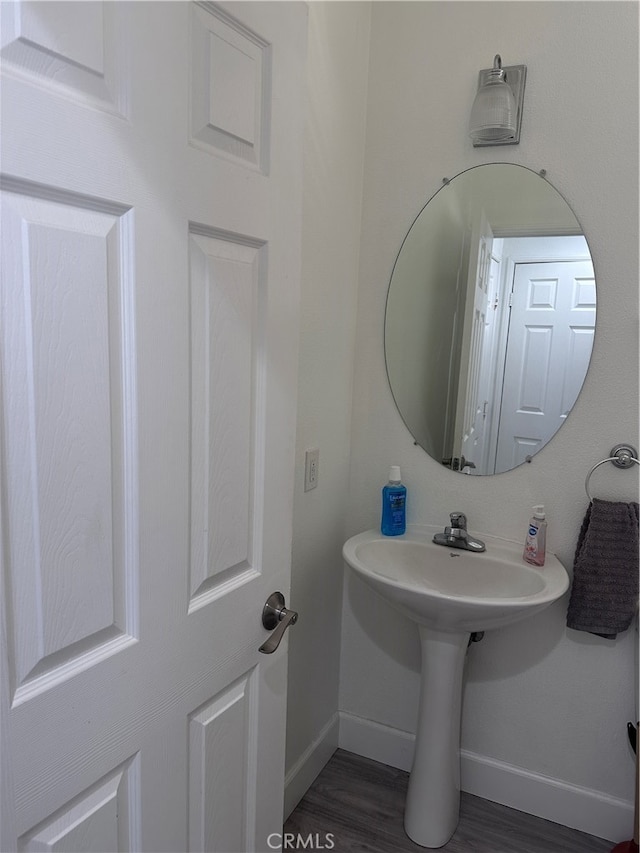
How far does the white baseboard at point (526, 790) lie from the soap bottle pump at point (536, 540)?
0.69 meters

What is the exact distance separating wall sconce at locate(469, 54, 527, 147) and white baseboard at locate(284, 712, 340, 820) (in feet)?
6.07

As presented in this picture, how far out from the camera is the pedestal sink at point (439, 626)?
166 cm

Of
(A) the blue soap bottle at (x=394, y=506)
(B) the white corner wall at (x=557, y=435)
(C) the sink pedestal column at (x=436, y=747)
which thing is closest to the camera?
(B) the white corner wall at (x=557, y=435)

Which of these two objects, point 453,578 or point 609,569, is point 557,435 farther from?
point 453,578

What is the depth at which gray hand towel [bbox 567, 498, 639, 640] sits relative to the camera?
162cm

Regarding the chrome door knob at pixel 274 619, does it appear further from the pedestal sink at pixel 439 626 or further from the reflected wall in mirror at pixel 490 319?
the reflected wall in mirror at pixel 490 319

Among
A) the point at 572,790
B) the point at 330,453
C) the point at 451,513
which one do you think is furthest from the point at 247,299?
the point at 572,790

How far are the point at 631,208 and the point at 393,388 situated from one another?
79 centimetres

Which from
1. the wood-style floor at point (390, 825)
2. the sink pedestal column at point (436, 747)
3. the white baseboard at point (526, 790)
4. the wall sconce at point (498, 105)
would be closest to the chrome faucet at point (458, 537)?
the sink pedestal column at point (436, 747)

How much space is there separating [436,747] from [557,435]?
93cm

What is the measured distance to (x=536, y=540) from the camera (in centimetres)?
167

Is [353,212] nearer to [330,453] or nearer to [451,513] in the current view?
[330,453]

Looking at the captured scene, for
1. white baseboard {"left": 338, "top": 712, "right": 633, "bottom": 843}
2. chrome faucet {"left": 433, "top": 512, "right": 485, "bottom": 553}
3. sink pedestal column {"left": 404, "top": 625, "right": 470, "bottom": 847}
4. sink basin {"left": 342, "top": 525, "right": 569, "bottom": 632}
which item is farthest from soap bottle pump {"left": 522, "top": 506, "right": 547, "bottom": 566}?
white baseboard {"left": 338, "top": 712, "right": 633, "bottom": 843}

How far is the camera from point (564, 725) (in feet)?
5.90
